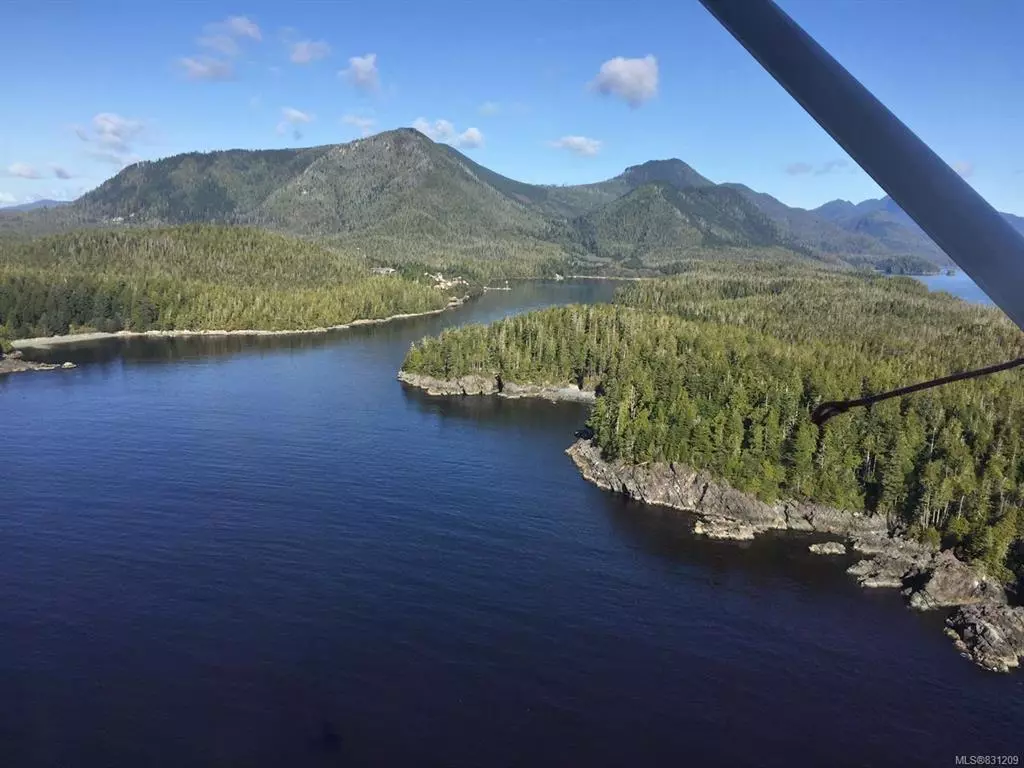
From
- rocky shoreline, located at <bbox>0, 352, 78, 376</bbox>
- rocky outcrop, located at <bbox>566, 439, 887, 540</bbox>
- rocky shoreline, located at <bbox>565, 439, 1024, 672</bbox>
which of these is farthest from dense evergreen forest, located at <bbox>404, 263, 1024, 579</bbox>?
rocky shoreline, located at <bbox>0, 352, 78, 376</bbox>

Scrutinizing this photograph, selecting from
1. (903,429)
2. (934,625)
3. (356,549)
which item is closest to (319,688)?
(356,549)

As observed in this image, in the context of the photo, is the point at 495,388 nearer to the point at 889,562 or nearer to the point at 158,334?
the point at 889,562

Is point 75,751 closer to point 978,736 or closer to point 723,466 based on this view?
point 978,736

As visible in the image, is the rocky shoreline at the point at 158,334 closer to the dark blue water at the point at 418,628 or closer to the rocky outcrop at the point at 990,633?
the dark blue water at the point at 418,628

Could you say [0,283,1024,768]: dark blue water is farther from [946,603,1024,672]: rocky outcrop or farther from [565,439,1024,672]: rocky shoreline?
[565,439,1024,672]: rocky shoreline

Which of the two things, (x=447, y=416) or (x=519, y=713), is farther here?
(x=447, y=416)

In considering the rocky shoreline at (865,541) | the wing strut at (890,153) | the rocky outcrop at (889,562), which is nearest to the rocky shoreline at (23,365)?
the rocky shoreline at (865,541)

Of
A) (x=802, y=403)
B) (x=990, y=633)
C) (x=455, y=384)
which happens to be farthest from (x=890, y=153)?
(x=455, y=384)
